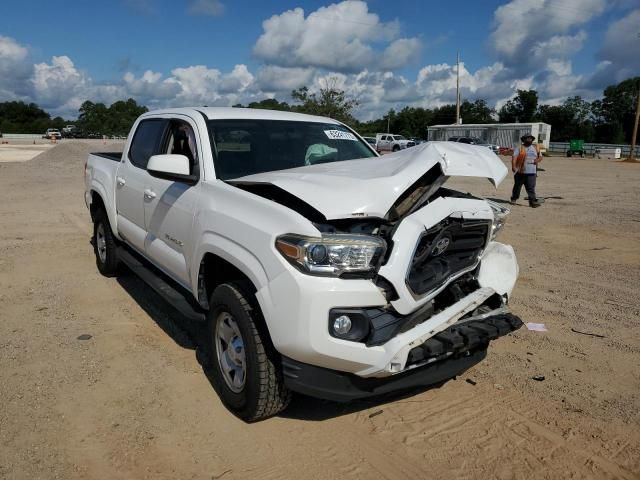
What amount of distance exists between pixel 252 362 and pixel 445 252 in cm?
131

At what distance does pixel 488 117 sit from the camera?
9312 cm

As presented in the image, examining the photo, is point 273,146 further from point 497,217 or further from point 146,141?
point 497,217

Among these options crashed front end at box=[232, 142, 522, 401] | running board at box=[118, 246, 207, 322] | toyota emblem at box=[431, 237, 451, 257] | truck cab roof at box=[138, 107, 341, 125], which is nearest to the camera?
crashed front end at box=[232, 142, 522, 401]

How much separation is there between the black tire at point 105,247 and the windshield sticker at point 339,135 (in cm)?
278

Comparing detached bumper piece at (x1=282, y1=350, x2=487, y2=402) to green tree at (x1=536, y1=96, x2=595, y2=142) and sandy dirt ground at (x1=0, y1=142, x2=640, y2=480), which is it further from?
green tree at (x1=536, y1=96, x2=595, y2=142)

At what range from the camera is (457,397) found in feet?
11.7

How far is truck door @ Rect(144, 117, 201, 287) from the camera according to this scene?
12.4 feet

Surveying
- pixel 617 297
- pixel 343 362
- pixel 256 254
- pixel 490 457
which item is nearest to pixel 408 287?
pixel 343 362

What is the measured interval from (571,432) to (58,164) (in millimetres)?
23426

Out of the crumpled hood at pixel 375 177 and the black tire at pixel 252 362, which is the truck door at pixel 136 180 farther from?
the black tire at pixel 252 362

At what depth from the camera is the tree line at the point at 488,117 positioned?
77.5m

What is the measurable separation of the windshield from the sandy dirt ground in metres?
1.58

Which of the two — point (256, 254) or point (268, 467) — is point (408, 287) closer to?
point (256, 254)

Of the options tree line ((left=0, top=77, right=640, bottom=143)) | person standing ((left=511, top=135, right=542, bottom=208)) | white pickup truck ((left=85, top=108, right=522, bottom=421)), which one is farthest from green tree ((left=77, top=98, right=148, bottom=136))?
white pickup truck ((left=85, top=108, right=522, bottom=421))
